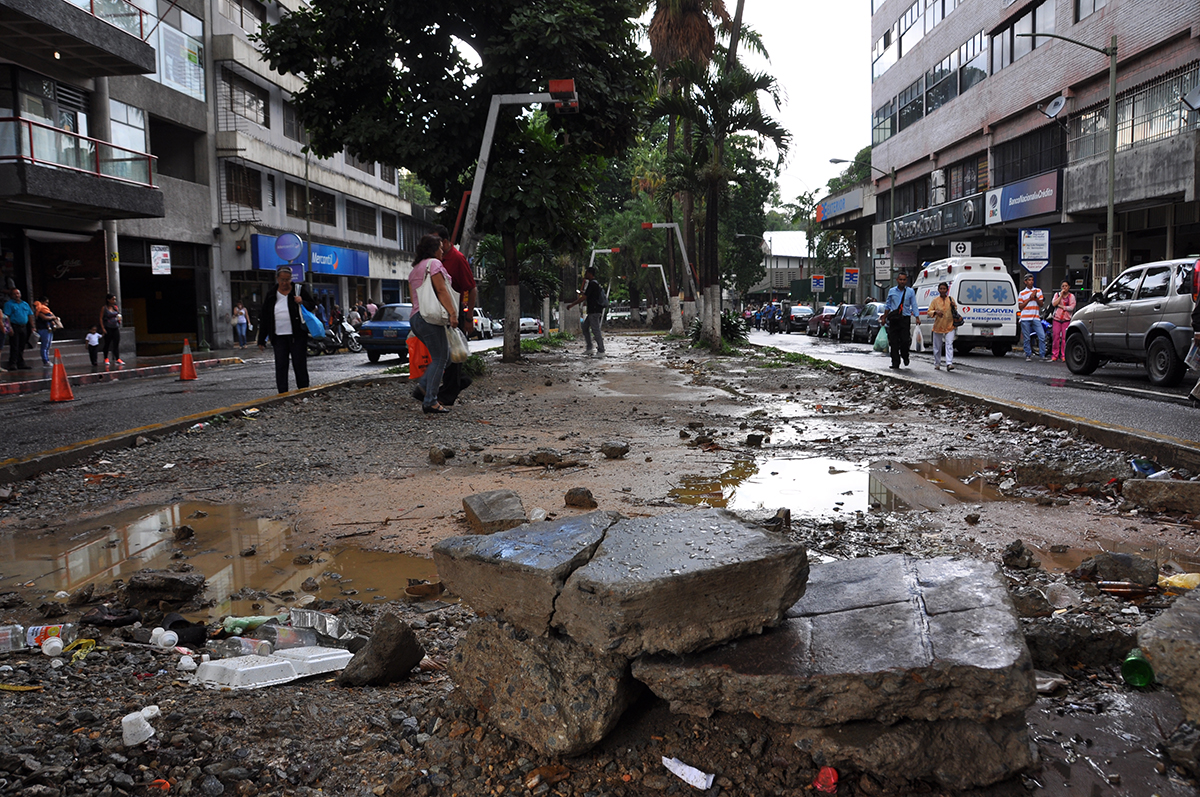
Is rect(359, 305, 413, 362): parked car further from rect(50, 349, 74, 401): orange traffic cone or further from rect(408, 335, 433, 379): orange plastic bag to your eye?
rect(408, 335, 433, 379): orange plastic bag

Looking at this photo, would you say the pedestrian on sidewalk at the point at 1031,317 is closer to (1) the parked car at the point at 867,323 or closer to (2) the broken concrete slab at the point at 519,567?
(1) the parked car at the point at 867,323

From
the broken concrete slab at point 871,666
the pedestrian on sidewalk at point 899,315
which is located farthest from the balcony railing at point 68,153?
the broken concrete slab at point 871,666

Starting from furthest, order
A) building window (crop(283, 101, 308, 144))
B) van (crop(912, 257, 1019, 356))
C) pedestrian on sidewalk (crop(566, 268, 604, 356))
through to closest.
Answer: building window (crop(283, 101, 308, 144))
pedestrian on sidewalk (crop(566, 268, 604, 356))
van (crop(912, 257, 1019, 356))

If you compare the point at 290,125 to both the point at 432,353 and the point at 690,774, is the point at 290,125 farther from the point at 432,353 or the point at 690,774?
the point at 690,774

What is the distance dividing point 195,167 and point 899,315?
2623cm

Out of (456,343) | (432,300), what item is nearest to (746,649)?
(432,300)

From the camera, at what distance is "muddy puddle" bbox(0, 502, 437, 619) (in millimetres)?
4160

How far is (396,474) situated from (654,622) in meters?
4.71

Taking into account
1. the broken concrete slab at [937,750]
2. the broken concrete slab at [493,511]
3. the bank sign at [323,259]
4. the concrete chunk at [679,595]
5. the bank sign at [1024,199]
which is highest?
the bank sign at [1024,199]

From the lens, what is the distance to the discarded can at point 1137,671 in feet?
8.97

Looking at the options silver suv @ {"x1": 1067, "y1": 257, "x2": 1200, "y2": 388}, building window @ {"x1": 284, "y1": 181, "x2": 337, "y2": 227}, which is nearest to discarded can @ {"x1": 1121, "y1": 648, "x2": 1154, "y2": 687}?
silver suv @ {"x1": 1067, "y1": 257, "x2": 1200, "y2": 388}

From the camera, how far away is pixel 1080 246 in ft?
105

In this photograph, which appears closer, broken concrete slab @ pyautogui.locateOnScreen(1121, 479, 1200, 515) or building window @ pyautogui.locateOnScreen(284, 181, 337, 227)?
broken concrete slab @ pyautogui.locateOnScreen(1121, 479, 1200, 515)

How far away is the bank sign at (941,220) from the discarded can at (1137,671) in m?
35.6
